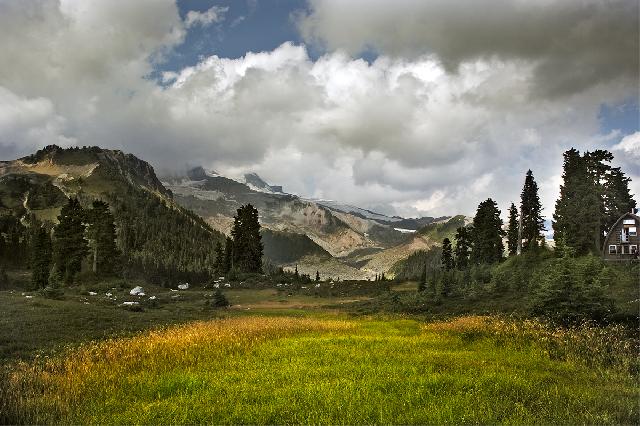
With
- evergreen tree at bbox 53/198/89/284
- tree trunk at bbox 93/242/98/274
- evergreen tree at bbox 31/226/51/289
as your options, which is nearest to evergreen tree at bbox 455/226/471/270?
tree trunk at bbox 93/242/98/274

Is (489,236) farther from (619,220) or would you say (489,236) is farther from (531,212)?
(619,220)

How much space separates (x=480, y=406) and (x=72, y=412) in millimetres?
8670

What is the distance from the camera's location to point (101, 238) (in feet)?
262

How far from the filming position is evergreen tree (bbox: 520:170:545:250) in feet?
306

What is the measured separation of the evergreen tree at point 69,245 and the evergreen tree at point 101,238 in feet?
11.8

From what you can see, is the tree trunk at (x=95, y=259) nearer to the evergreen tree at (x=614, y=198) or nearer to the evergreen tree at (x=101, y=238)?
the evergreen tree at (x=101, y=238)

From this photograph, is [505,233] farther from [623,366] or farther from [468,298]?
[623,366]

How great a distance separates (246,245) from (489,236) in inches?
2292

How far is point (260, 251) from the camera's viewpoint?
114 m

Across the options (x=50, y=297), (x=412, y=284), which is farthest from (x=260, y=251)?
(x=50, y=297)

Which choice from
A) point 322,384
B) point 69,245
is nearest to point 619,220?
point 322,384

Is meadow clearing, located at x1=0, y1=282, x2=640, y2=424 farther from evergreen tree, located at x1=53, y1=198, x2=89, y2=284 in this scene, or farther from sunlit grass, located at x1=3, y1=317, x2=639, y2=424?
evergreen tree, located at x1=53, y1=198, x2=89, y2=284

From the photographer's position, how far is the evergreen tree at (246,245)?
11119cm

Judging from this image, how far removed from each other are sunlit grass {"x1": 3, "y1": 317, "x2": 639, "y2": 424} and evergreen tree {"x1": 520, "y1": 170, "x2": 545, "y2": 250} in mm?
84301
